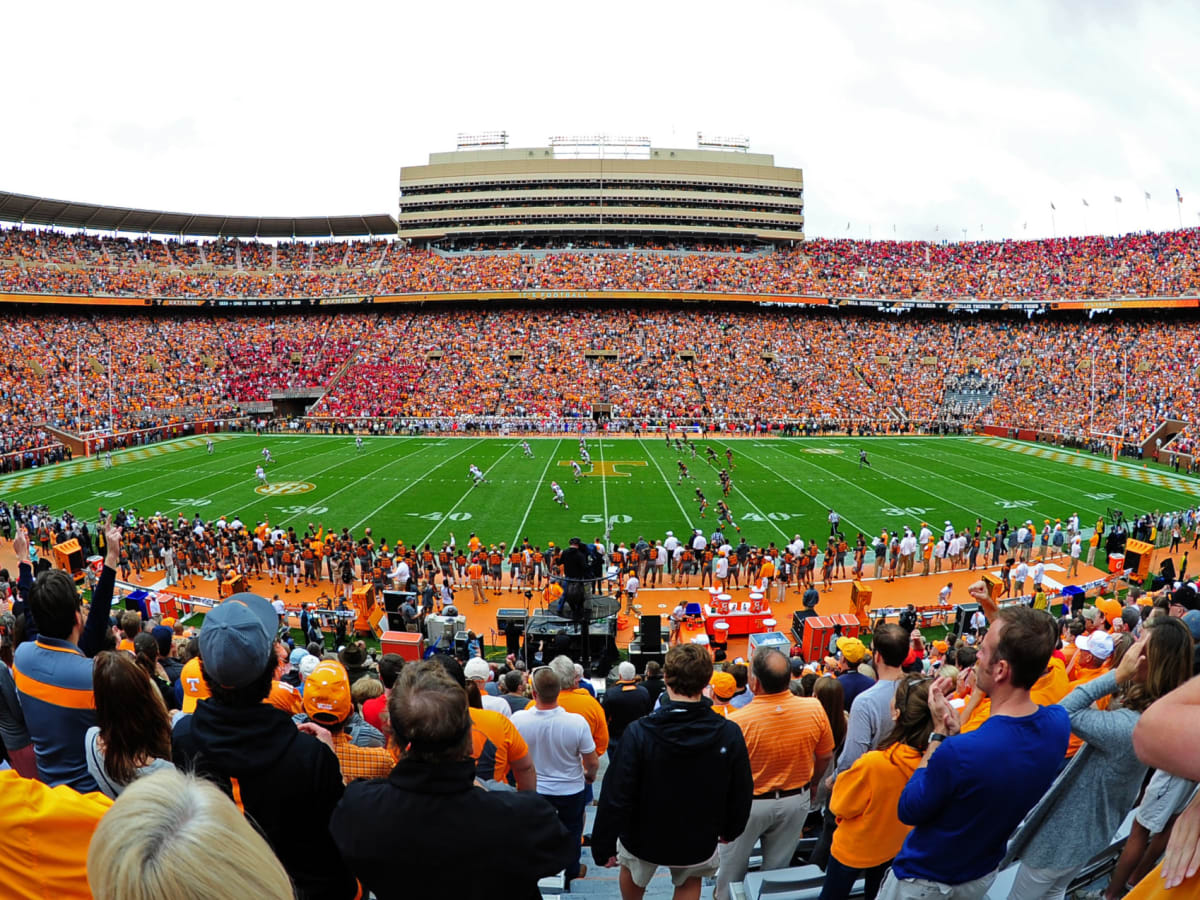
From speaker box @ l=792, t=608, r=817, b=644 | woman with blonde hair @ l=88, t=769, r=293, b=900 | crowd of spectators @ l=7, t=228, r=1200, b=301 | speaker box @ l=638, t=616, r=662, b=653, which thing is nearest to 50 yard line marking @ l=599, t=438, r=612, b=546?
speaker box @ l=792, t=608, r=817, b=644

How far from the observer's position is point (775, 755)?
412cm

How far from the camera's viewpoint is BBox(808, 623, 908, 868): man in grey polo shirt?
420 centimetres

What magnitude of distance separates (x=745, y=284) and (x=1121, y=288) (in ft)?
87.9

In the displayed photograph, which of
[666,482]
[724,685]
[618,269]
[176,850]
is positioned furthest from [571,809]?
[618,269]

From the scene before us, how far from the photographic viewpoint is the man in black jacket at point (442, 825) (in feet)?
7.23

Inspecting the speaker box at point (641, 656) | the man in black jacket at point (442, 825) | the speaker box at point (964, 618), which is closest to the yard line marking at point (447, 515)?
the speaker box at point (641, 656)

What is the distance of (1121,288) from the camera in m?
53.3

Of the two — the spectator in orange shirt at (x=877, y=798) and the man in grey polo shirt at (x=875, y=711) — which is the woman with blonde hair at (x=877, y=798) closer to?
the spectator in orange shirt at (x=877, y=798)

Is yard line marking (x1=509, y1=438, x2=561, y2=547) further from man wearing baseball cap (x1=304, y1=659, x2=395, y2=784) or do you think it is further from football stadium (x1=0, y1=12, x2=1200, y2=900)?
man wearing baseball cap (x1=304, y1=659, x2=395, y2=784)

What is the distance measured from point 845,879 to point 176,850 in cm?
333

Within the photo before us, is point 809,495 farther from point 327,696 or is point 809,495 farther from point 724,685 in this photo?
point 327,696

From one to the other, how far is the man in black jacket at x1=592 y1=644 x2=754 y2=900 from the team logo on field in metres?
26.6

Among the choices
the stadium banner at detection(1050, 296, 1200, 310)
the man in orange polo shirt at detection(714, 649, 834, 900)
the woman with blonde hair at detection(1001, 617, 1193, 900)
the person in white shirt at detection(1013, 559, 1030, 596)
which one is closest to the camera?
the woman with blonde hair at detection(1001, 617, 1193, 900)

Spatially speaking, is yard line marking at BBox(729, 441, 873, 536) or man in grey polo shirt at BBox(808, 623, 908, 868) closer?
man in grey polo shirt at BBox(808, 623, 908, 868)
